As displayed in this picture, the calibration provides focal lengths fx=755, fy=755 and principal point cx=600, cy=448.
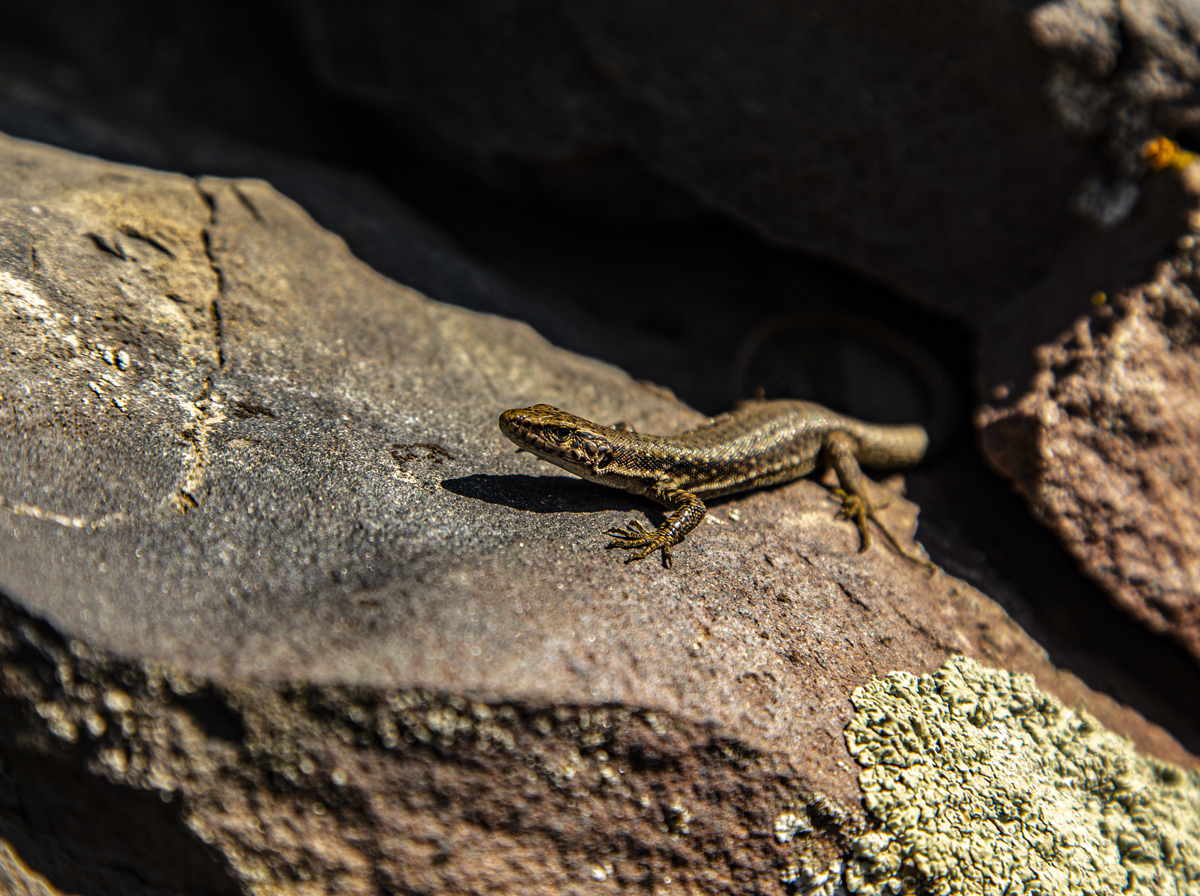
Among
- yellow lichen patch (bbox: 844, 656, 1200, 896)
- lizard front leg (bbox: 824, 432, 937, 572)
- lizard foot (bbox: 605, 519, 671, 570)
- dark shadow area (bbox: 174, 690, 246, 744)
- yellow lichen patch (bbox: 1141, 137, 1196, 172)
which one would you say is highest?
yellow lichen patch (bbox: 1141, 137, 1196, 172)

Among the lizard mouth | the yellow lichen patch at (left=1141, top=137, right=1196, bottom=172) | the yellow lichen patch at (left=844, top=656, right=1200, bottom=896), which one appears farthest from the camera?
the yellow lichen patch at (left=1141, top=137, right=1196, bottom=172)

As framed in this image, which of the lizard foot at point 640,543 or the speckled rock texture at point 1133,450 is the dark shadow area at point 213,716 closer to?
the lizard foot at point 640,543

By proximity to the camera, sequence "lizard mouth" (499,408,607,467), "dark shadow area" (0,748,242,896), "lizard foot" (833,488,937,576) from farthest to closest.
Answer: "lizard foot" (833,488,937,576)
"lizard mouth" (499,408,607,467)
"dark shadow area" (0,748,242,896)

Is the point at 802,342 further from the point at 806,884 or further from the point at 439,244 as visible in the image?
the point at 806,884

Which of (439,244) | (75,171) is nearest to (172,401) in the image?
(75,171)

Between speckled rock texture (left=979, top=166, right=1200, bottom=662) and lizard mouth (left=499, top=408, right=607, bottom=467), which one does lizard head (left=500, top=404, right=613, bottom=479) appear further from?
speckled rock texture (left=979, top=166, right=1200, bottom=662)

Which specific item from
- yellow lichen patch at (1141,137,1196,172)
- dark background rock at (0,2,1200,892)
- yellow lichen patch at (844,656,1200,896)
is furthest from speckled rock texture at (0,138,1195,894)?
yellow lichen patch at (1141,137,1196,172)

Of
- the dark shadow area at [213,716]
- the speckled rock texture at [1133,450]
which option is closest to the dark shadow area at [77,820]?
the dark shadow area at [213,716]

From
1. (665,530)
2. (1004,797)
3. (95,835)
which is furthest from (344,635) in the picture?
(1004,797)
